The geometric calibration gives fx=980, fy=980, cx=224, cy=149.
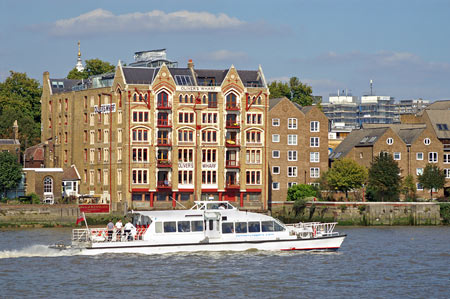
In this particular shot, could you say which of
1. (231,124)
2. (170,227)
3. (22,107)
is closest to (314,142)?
(231,124)

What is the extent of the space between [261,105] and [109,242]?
2131 inches

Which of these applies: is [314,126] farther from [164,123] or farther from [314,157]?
[164,123]

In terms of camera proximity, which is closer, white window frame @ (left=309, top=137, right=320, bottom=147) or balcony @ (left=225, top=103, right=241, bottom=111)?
Answer: balcony @ (left=225, top=103, right=241, bottom=111)

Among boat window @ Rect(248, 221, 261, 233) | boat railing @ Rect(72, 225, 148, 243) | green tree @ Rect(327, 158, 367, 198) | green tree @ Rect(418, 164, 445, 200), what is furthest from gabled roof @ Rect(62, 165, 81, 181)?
boat window @ Rect(248, 221, 261, 233)

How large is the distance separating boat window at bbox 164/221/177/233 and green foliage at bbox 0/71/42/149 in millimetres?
66493

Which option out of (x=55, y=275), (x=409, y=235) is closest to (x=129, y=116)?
(x=409, y=235)

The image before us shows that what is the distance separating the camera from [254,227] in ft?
220

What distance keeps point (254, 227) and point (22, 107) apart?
80837 mm

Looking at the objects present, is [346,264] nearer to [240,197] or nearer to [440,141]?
[240,197]

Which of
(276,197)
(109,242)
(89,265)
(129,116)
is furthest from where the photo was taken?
(276,197)

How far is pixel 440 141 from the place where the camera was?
127m

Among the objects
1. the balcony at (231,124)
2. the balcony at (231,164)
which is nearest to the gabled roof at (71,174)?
the balcony at (231,164)

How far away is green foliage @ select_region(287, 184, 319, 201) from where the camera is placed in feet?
389

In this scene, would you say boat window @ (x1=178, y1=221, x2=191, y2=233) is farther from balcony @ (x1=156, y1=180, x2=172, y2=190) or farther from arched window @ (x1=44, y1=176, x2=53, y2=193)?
arched window @ (x1=44, y1=176, x2=53, y2=193)
